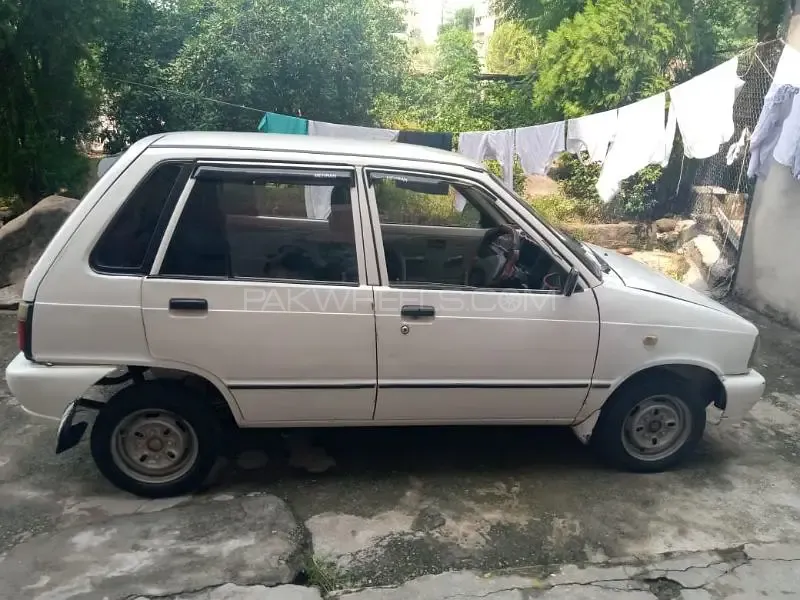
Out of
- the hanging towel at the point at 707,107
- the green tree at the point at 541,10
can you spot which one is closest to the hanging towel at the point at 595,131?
the hanging towel at the point at 707,107

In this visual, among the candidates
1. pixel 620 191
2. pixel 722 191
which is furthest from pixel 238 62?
pixel 722 191

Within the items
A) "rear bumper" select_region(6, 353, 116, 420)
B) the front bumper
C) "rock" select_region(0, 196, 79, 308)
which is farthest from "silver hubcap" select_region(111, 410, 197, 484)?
"rock" select_region(0, 196, 79, 308)

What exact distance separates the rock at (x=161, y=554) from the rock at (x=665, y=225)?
8529 millimetres

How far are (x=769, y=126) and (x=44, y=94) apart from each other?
851cm

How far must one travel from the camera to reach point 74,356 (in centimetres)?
302

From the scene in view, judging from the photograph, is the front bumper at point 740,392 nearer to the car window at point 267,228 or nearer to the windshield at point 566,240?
the windshield at point 566,240

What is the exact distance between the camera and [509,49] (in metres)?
18.3

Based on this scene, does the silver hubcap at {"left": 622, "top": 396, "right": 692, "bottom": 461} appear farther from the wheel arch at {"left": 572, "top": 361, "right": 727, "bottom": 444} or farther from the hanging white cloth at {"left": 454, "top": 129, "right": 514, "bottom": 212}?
the hanging white cloth at {"left": 454, "top": 129, "right": 514, "bottom": 212}

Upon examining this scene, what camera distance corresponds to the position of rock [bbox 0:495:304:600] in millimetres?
2695

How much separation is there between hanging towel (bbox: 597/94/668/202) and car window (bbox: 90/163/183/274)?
200 inches

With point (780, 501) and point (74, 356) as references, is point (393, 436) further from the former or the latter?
point (780, 501)

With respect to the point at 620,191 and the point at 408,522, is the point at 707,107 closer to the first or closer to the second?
the point at 620,191

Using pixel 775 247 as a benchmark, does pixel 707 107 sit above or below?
above

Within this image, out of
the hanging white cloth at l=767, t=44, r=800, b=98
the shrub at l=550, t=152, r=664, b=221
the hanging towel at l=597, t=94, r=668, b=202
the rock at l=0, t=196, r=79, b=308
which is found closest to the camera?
the hanging white cloth at l=767, t=44, r=800, b=98
